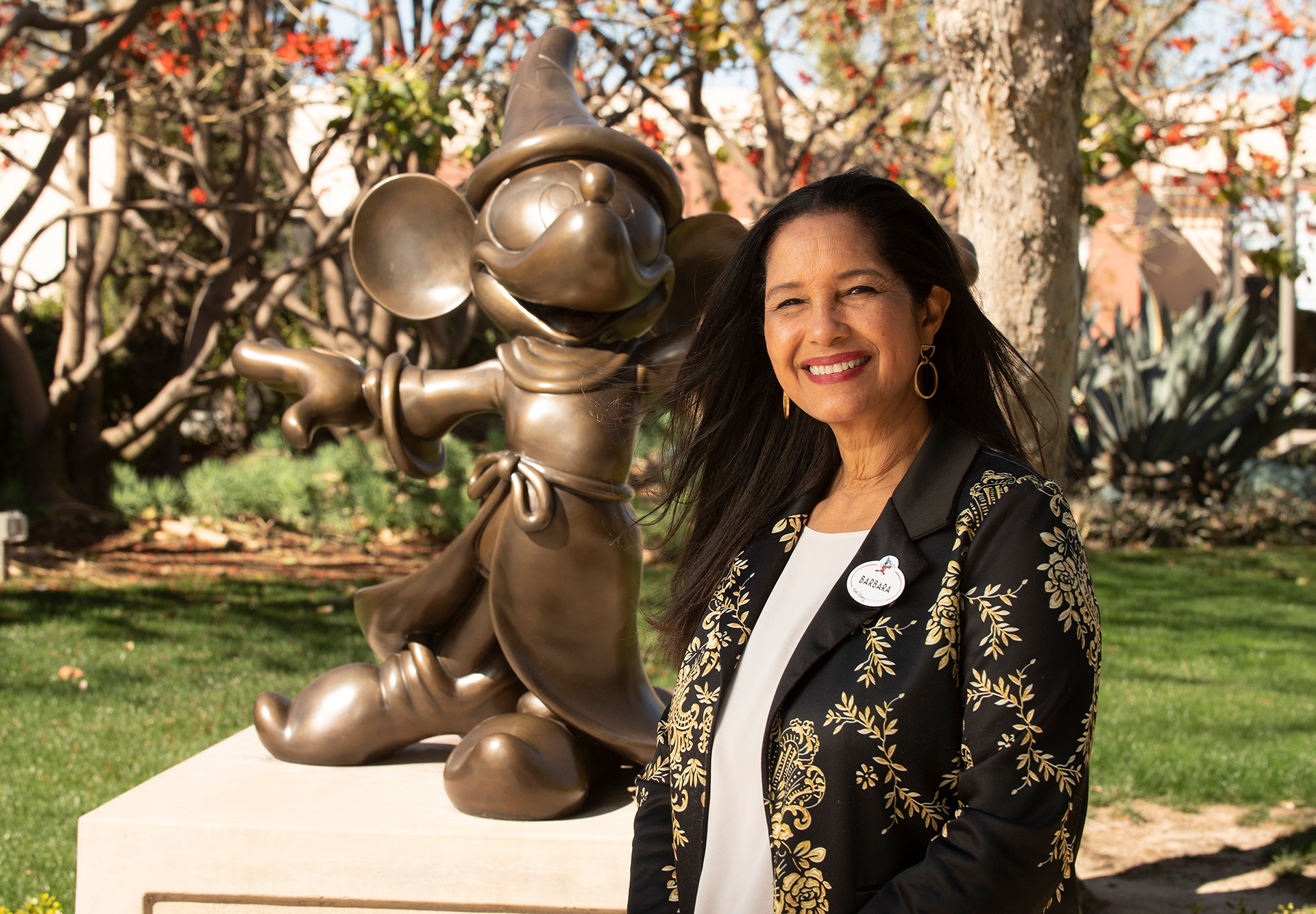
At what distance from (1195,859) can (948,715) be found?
116 inches

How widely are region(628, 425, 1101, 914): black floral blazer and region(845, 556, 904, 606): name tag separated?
0.03 feet

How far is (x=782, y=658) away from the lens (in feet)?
4.70

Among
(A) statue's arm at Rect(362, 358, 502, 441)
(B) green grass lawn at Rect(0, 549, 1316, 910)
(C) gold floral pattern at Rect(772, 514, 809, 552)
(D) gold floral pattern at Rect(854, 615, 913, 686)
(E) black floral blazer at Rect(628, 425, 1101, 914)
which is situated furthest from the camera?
(B) green grass lawn at Rect(0, 549, 1316, 910)

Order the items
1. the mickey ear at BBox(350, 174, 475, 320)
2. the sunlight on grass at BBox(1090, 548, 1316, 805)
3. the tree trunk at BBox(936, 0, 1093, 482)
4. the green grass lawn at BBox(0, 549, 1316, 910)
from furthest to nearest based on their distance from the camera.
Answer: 1. the sunlight on grass at BBox(1090, 548, 1316, 805)
2. the green grass lawn at BBox(0, 549, 1316, 910)
3. the tree trunk at BBox(936, 0, 1093, 482)
4. the mickey ear at BBox(350, 174, 475, 320)

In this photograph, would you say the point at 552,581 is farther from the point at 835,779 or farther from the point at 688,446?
the point at 835,779

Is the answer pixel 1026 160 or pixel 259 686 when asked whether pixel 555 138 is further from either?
pixel 259 686

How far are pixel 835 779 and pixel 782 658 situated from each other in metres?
0.22

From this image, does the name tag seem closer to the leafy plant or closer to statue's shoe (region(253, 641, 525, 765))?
statue's shoe (region(253, 641, 525, 765))

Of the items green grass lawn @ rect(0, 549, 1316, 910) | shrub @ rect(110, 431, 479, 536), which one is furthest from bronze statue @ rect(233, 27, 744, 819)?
shrub @ rect(110, 431, 479, 536)

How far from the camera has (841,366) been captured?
143 cm

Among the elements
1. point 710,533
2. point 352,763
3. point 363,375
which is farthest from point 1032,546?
point 352,763

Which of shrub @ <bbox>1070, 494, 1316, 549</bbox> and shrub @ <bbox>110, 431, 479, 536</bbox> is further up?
shrub @ <bbox>110, 431, 479, 536</bbox>

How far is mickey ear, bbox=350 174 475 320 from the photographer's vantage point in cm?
252

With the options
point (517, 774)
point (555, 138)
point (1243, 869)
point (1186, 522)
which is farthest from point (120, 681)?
point (1186, 522)
